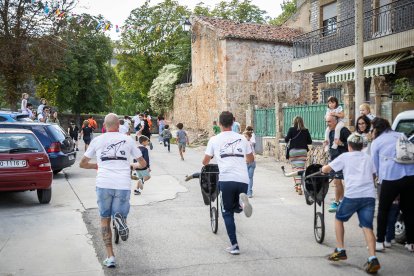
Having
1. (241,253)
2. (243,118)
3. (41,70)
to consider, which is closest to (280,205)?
(241,253)

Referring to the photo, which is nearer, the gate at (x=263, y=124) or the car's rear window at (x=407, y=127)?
the car's rear window at (x=407, y=127)

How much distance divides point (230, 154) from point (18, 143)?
5.64 m

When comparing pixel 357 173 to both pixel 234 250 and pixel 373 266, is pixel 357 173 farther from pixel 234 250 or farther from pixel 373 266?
pixel 234 250

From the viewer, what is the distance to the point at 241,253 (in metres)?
6.59

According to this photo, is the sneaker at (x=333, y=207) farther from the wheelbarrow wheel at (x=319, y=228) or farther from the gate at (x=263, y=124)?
the gate at (x=263, y=124)

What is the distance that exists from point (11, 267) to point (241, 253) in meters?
2.83

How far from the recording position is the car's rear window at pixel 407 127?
23.6 feet

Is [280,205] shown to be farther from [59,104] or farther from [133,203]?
[59,104]

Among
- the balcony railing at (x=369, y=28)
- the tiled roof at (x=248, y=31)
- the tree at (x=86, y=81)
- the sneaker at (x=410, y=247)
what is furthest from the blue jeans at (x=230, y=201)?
the tree at (x=86, y=81)

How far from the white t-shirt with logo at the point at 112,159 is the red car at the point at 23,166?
435cm

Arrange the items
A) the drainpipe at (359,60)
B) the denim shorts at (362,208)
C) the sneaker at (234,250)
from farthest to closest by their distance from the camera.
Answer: the drainpipe at (359,60), the sneaker at (234,250), the denim shorts at (362,208)

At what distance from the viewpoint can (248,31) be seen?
→ 31672 mm

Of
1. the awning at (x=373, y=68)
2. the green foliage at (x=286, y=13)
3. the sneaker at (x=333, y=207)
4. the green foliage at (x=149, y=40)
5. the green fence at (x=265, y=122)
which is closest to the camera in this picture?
the sneaker at (x=333, y=207)

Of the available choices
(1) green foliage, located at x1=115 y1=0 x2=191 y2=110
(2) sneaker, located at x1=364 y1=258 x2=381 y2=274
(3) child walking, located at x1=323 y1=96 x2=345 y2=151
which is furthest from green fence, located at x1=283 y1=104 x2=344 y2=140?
(1) green foliage, located at x1=115 y1=0 x2=191 y2=110
